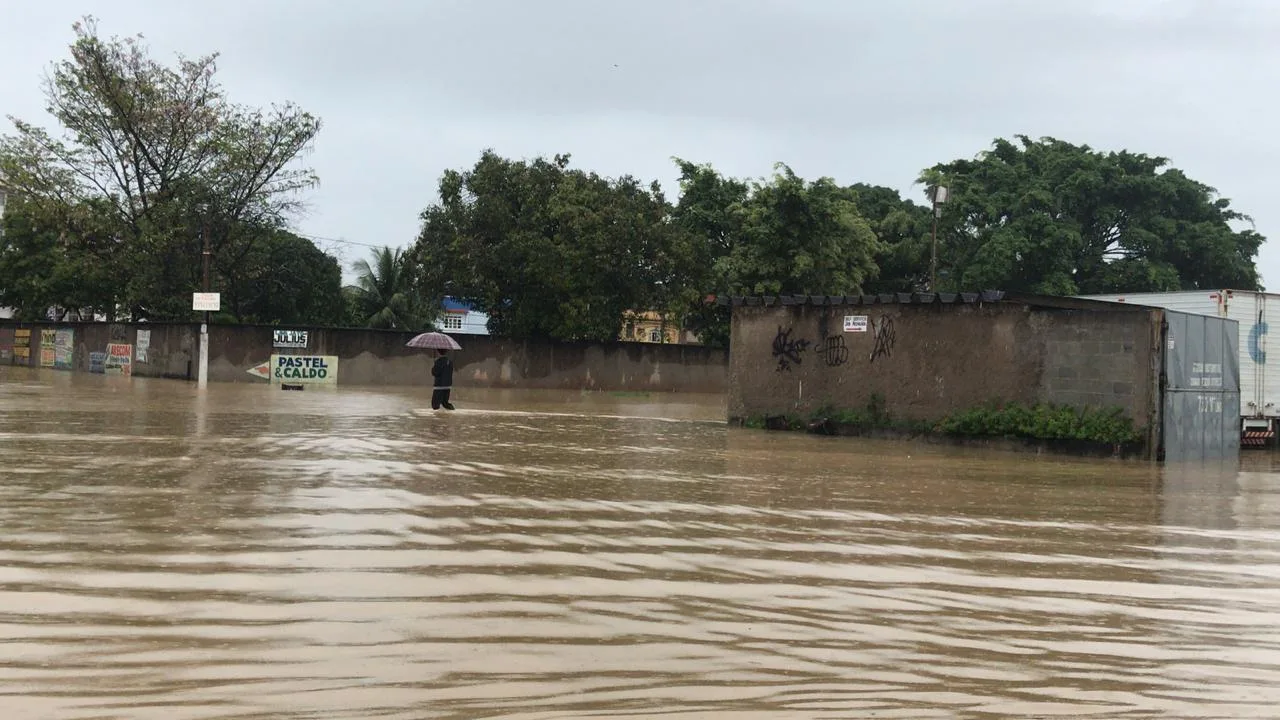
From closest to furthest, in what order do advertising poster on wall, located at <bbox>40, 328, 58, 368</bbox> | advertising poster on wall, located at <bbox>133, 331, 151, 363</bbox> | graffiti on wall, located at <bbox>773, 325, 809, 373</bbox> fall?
graffiti on wall, located at <bbox>773, 325, 809, 373</bbox> → advertising poster on wall, located at <bbox>133, 331, 151, 363</bbox> → advertising poster on wall, located at <bbox>40, 328, 58, 368</bbox>

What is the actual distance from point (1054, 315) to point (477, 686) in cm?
1489

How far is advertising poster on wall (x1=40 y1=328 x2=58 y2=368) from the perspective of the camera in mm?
47625

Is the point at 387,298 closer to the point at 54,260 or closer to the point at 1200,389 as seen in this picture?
the point at 54,260

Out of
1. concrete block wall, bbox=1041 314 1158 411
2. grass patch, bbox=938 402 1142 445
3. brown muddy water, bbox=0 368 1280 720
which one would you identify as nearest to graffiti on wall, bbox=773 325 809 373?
grass patch, bbox=938 402 1142 445

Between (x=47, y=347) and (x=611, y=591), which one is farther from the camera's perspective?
(x=47, y=347)

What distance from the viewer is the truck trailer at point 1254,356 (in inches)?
750

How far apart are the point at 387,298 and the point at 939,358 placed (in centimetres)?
4454

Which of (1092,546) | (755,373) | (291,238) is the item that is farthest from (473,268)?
(1092,546)

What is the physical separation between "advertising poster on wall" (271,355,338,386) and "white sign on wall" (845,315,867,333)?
23015 mm

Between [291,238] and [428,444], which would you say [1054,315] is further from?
[291,238]

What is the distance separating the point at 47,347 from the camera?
48.2 meters

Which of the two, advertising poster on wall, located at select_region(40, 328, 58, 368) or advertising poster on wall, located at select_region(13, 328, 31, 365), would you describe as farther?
advertising poster on wall, located at select_region(13, 328, 31, 365)

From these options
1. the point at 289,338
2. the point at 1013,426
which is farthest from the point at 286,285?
the point at 1013,426

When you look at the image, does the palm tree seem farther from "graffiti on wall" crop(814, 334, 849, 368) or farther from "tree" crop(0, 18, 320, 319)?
"graffiti on wall" crop(814, 334, 849, 368)
